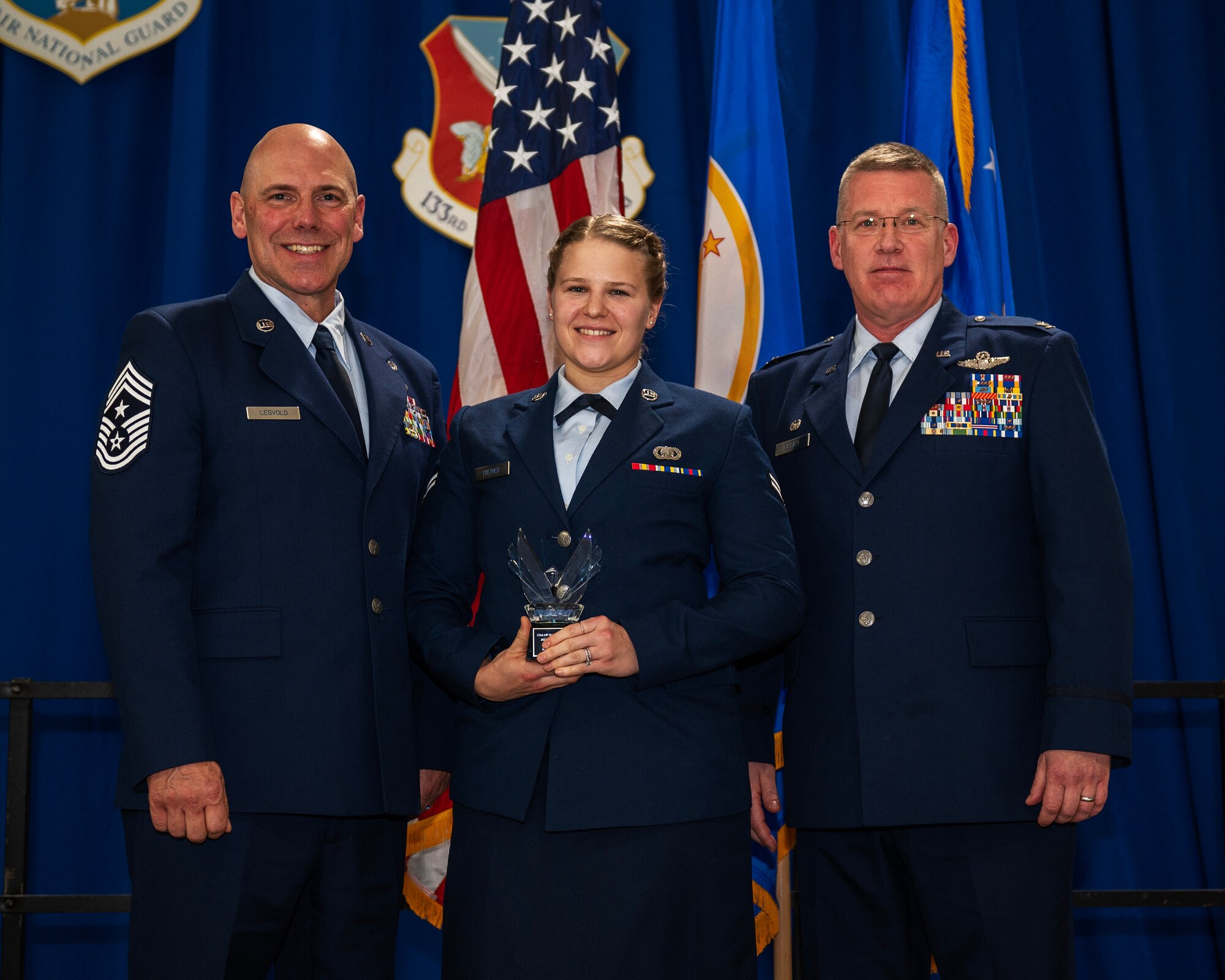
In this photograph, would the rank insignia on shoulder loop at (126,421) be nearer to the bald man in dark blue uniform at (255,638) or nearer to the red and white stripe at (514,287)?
the bald man in dark blue uniform at (255,638)

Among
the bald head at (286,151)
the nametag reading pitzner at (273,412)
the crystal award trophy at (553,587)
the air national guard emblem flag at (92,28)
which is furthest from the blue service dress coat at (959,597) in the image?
the air national guard emblem flag at (92,28)

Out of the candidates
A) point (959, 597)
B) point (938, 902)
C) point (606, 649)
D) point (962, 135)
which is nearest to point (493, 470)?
point (606, 649)

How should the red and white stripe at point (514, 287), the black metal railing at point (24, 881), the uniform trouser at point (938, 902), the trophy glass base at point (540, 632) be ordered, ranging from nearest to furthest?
the trophy glass base at point (540, 632) < the uniform trouser at point (938, 902) < the black metal railing at point (24, 881) < the red and white stripe at point (514, 287)

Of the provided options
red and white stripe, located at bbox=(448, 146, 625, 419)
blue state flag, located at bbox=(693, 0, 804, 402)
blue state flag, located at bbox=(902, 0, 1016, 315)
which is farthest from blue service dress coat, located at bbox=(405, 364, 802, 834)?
blue state flag, located at bbox=(902, 0, 1016, 315)

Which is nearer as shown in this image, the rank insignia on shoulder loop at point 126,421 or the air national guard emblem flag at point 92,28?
the rank insignia on shoulder loop at point 126,421

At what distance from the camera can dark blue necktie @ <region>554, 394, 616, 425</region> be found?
2.07 meters

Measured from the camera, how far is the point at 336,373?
218 centimetres

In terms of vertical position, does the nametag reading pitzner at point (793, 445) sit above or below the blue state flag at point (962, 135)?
below

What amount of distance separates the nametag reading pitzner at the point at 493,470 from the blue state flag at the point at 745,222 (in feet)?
4.23

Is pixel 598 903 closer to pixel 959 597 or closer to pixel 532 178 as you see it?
pixel 959 597

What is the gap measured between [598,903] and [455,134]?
8.89 feet

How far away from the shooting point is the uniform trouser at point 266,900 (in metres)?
1.88

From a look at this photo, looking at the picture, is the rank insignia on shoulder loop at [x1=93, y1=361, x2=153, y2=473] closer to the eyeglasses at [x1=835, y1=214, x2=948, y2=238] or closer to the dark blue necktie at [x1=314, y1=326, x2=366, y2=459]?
the dark blue necktie at [x1=314, y1=326, x2=366, y2=459]

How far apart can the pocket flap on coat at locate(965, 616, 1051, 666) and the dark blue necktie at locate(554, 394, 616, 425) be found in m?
0.75
